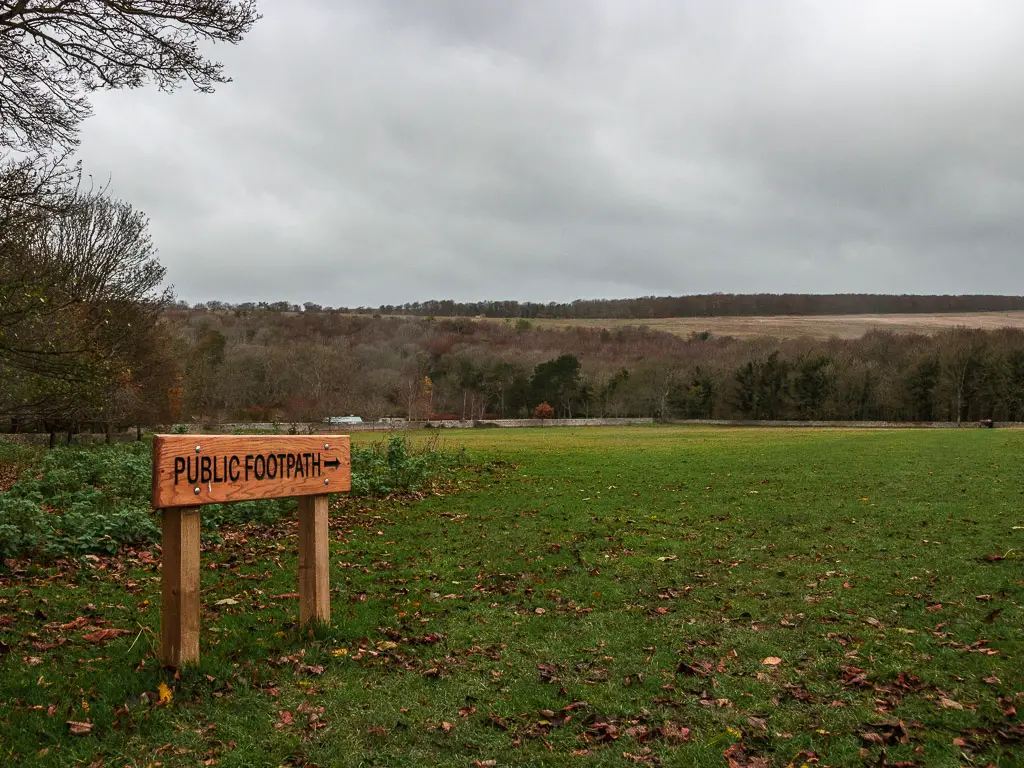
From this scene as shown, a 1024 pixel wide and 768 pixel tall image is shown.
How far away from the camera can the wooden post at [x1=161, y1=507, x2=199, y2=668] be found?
5.18 metres

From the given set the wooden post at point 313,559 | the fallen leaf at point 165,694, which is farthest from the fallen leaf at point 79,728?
the wooden post at point 313,559

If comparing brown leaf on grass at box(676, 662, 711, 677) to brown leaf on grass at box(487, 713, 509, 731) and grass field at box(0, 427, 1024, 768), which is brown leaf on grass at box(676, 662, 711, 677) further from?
brown leaf on grass at box(487, 713, 509, 731)

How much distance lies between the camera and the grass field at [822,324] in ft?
516

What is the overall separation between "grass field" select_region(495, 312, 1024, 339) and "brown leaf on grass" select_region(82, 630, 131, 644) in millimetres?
158627

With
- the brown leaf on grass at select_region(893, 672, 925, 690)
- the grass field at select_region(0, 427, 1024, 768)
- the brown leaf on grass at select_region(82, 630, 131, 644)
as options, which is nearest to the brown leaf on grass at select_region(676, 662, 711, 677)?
the grass field at select_region(0, 427, 1024, 768)

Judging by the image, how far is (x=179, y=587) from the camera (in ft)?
17.0

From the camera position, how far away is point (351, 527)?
12945mm

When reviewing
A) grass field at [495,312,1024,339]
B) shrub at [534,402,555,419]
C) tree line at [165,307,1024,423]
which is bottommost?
shrub at [534,402,555,419]

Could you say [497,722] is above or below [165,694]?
below

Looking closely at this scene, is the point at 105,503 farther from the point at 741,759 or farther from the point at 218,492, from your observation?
the point at 741,759

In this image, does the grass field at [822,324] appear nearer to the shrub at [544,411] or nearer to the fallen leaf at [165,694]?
the shrub at [544,411]

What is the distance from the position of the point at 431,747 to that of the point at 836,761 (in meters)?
2.45

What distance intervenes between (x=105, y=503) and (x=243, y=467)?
28.9 ft

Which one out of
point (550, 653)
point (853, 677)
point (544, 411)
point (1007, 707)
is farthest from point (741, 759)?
point (544, 411)
